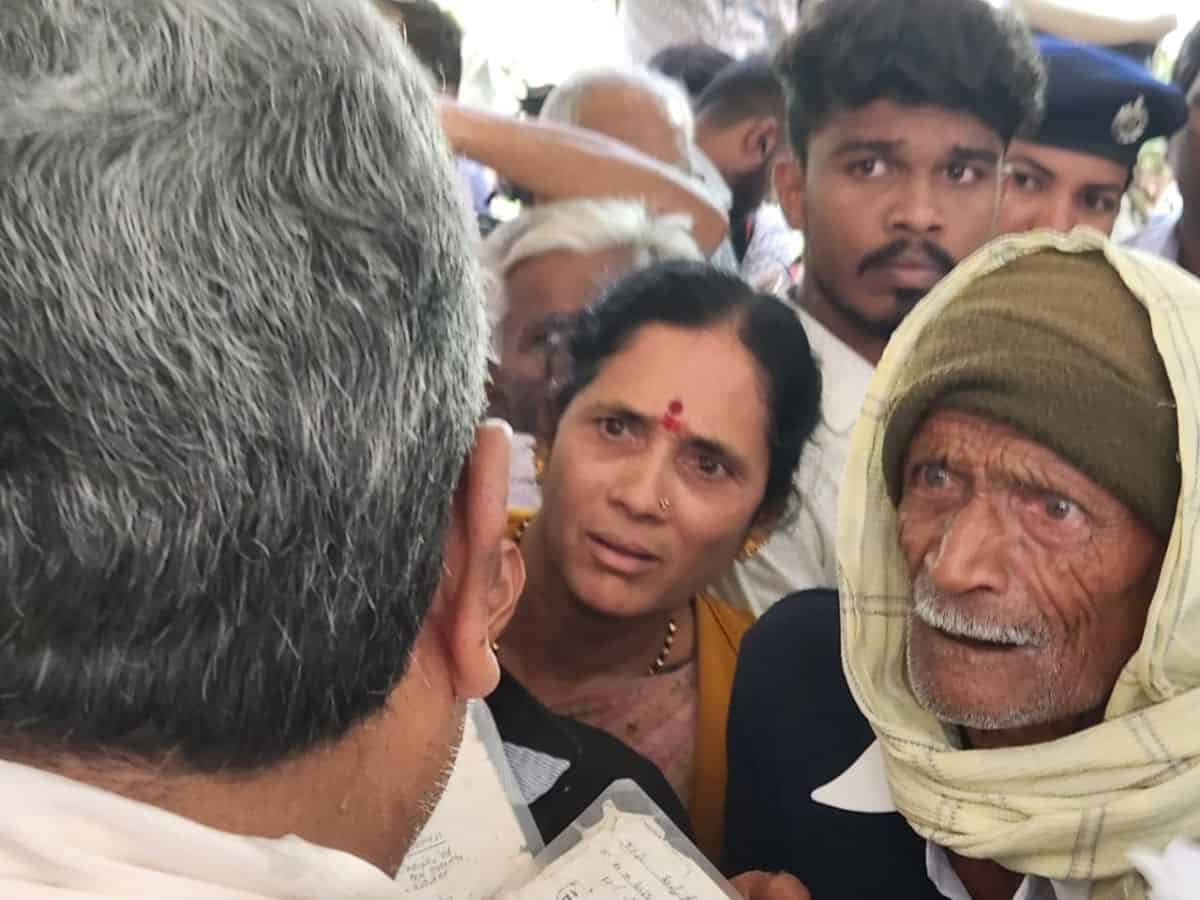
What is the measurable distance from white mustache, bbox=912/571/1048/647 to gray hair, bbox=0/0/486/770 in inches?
27.7

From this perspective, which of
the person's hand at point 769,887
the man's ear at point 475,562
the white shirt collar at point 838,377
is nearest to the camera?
the man's ear at point 475,562

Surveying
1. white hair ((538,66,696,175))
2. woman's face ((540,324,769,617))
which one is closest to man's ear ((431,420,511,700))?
woman's face ((540,324,769,617))

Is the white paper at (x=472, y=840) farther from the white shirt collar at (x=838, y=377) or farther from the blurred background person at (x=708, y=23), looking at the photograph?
the blurred background person at (x=708, y=23)

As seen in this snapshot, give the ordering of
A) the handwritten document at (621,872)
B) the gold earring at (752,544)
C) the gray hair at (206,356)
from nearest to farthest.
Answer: the gray hair at (206,356) → the handwritten document at (621,872) → the gold earring at (752,544)

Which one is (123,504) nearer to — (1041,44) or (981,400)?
(981,400)

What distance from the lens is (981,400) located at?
1.07 metres

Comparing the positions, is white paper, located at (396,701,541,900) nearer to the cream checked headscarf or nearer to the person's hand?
A: the person's hand

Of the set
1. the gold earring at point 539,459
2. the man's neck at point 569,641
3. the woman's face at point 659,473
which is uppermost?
the woman's face at point 659,473

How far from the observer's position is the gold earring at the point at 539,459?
1.64m

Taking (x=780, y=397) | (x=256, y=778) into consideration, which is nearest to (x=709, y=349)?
(x=780, y=397)

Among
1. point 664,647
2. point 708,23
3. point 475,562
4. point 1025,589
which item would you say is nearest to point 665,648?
point 664,647

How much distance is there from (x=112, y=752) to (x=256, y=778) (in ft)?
0.21

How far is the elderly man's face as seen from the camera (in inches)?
40.7

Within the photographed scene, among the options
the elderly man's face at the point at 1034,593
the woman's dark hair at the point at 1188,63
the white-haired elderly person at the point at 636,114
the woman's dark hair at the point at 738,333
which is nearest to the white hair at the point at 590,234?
the woman's dark hair at the point at 738,333
